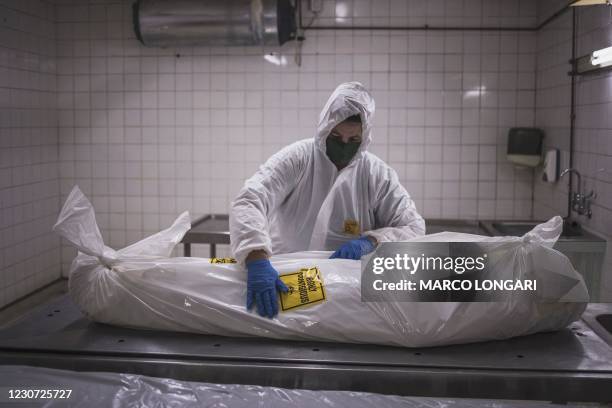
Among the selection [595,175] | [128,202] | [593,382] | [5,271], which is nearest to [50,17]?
[128,202]

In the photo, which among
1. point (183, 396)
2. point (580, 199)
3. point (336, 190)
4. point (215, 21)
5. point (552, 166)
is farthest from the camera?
point (215, 21)

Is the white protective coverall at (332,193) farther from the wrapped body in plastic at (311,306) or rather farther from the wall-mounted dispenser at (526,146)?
the wall-mounted dispenser at (526,146)

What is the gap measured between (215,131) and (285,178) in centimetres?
198

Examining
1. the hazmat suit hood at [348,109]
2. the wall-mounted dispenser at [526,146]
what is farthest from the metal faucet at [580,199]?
the hazmat suit hood at [348,109]

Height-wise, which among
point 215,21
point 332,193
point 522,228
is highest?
point 215,21

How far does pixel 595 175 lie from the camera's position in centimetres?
285

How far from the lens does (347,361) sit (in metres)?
1.38

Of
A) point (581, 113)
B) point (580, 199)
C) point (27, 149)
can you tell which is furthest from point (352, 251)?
point (27, 149)

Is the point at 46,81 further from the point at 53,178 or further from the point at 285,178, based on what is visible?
the point at 285,178

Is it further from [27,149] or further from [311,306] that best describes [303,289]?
→ [27,149]

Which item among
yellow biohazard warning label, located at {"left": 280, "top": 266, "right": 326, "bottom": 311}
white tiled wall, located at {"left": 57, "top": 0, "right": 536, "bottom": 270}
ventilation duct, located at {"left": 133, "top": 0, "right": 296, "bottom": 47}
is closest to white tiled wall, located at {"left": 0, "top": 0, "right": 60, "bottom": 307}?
white tiled wall, located at {"left": 57, "top": 0, "right": 536, "bottom": 270}

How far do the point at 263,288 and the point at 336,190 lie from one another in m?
0.85

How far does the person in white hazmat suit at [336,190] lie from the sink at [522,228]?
1.17m

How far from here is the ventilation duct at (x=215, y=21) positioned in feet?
12.0
